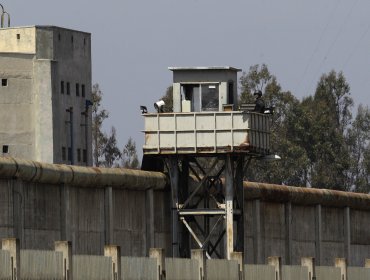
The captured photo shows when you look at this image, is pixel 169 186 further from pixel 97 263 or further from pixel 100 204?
pixel 97 263

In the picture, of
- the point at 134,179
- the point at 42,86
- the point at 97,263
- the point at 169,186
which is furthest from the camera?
the point at 42,86

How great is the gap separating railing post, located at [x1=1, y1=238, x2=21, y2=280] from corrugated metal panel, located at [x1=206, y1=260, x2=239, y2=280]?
9.32 m

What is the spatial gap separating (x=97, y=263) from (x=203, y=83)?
75.1ft

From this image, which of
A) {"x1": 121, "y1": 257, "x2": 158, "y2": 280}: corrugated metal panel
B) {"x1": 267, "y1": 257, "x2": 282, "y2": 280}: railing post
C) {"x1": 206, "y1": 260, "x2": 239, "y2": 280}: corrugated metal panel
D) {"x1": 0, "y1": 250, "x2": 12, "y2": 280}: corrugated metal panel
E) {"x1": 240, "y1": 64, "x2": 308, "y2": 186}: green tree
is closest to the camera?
{"x1": 0, "y1": 250, "x2": 12, "y2": 280}: corrugated metal panel

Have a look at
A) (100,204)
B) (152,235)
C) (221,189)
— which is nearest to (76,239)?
(100,204)

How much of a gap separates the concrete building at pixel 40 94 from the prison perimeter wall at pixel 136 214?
32962mm

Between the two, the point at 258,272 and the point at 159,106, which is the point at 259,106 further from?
the point at 258,272

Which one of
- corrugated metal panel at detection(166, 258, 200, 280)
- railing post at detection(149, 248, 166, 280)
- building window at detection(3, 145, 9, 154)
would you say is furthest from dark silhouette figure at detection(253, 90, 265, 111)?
building window at detection(3, 145, 9, 154)

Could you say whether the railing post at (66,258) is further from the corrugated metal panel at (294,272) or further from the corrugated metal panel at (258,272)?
the corrugated metal panel at (294,272)

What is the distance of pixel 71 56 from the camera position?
101562mm

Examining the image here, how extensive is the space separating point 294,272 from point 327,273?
2.53 meters

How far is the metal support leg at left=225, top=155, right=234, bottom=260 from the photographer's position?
174 feet

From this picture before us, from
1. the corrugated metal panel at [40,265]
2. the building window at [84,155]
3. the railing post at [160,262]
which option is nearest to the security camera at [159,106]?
the railing post at [160,262]

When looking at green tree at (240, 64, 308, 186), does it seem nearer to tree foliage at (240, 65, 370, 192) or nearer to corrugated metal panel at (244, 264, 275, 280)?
tree foliage at (240, 65, 370, 192)
